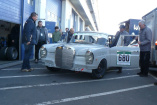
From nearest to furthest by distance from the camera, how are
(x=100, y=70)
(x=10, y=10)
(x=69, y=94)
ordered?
1. (x=69, y=94)
2. (x=100, y=70)
3. (x=10, y=10)

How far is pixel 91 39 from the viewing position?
5727mm

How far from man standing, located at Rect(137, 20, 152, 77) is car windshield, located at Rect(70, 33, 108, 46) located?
1216 mm

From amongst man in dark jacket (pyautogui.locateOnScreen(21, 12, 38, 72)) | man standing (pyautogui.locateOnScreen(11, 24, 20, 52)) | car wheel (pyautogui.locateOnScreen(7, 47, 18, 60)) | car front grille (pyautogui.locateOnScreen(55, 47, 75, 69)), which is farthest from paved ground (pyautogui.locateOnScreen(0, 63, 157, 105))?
man standing (pyautogui.locateOnScreen(11, 24, 20, 52))

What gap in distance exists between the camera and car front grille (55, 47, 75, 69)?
4691mm

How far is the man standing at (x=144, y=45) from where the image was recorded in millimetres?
5553

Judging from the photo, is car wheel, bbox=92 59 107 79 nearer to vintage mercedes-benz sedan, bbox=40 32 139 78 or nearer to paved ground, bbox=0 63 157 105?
vintage mercedes-benz sedan, bbox=40 32 139 78

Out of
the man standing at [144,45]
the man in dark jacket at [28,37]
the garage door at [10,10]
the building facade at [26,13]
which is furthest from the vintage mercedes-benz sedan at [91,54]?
the building facade at [26,13]

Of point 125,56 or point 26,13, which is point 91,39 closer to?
point 125,56

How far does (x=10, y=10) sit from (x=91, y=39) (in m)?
4.18

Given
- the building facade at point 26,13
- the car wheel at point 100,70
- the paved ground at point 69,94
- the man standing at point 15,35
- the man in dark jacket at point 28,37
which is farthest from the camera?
the man standing at point 15,35

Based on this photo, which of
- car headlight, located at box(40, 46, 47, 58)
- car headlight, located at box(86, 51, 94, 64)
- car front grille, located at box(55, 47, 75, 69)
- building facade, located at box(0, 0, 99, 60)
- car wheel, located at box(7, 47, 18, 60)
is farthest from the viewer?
car wheel, located at box(7, 47, 18, 60)

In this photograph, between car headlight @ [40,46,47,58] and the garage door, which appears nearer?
car headlight @ [40,46,47,58]

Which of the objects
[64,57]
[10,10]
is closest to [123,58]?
[64,57]

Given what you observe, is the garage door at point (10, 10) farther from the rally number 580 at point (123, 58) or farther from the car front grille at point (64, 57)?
the rally number 580 at point (123, 58)
